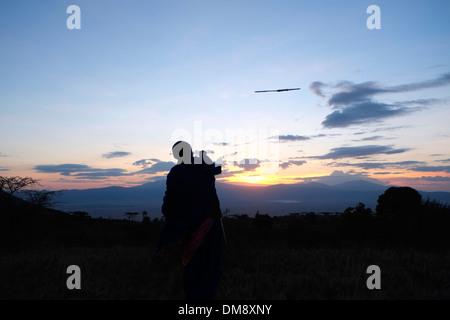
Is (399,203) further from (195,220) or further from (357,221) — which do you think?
(195,220)

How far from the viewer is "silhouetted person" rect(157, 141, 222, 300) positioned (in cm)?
473

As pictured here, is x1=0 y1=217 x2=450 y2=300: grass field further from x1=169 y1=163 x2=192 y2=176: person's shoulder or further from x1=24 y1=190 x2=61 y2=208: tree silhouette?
x1=24 y1=190 x2=61 y2=208: tree silhouette

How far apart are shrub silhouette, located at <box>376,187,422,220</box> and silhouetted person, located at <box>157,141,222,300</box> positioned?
9.45 m

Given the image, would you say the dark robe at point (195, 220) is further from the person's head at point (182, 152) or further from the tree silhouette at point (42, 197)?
the tree silhouette at point (42, 197)

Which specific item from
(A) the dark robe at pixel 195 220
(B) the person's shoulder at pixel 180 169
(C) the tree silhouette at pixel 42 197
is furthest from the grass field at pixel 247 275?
(C) the tree silhouette at pixel 42 197

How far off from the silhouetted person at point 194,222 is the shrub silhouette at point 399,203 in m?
9.45

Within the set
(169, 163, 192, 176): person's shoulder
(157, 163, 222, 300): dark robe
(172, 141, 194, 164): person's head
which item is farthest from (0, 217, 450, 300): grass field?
(172, 141, 194, 164): person's head

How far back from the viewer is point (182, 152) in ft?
16.3

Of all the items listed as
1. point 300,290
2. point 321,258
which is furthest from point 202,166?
point 321,258
